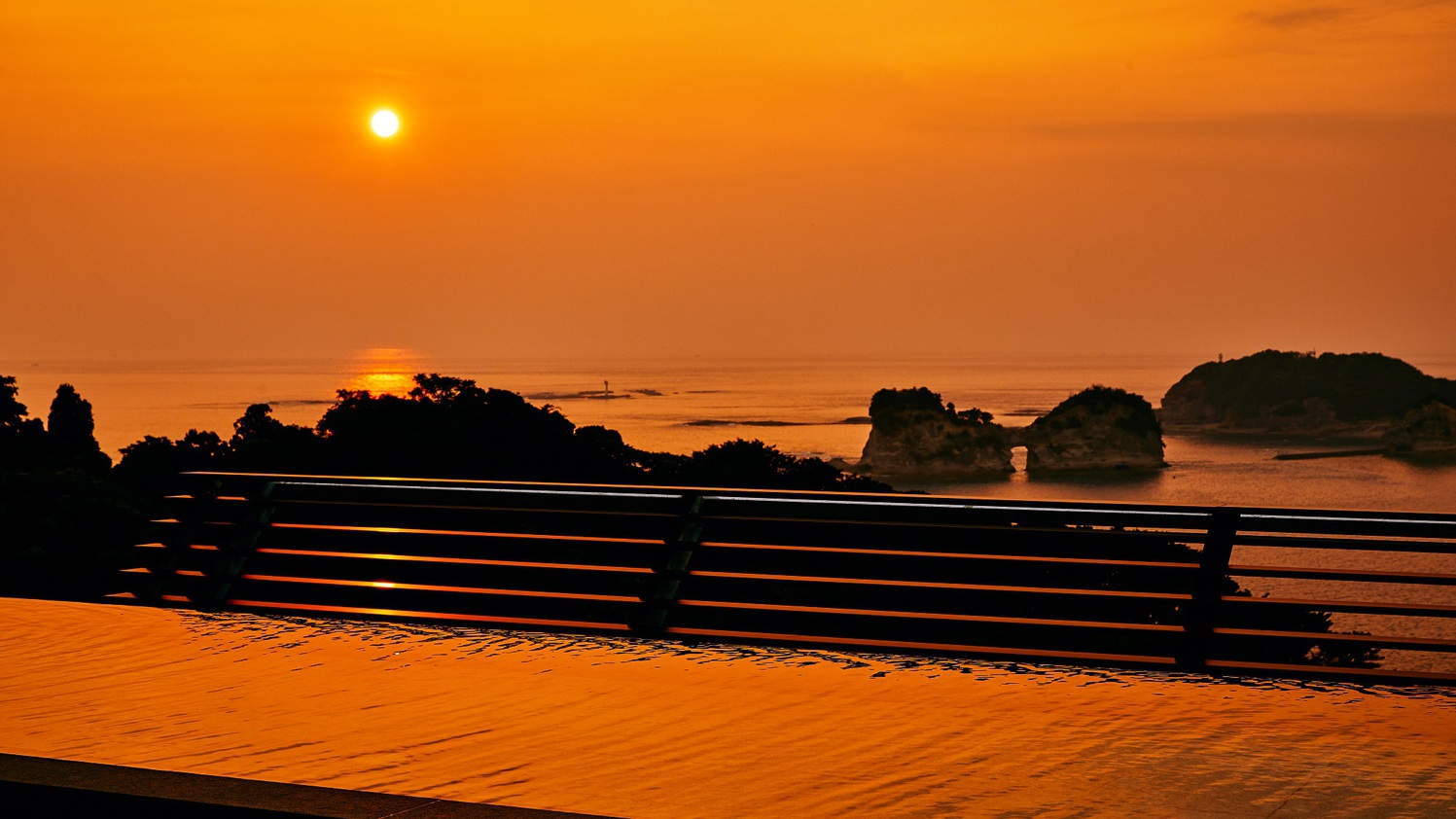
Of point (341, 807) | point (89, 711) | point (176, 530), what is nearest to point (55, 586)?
point (176, 530)

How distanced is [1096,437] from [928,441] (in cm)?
2531

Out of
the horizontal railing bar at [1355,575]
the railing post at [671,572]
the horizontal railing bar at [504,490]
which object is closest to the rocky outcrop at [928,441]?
the horizontal railing bar at [504,490]

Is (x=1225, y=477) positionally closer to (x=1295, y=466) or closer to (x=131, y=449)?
(x=1295, y=466)

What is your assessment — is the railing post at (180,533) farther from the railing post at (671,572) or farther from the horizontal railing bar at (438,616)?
the railing post at (671,572)

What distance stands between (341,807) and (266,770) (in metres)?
1.24

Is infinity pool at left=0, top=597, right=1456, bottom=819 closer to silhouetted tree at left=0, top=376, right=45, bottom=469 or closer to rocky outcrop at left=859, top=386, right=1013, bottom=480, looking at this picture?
silhouetted tree at left=0, top=376, right=45, bottom=469

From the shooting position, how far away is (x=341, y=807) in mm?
6410

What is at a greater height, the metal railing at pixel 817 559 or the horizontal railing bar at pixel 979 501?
the horizontal railing bar at pixel 979 501

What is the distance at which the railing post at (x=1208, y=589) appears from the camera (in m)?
9.49

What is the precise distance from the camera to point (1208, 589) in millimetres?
9531

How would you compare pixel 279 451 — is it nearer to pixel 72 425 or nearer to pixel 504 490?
pixel 72 425

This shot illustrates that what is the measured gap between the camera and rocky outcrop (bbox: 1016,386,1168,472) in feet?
594

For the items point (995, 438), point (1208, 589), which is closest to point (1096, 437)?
point (995, 438)

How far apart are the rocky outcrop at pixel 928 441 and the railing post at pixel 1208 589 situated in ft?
503
